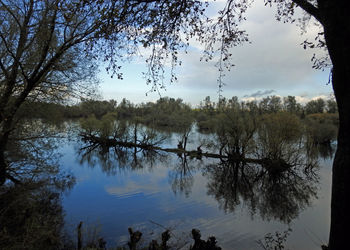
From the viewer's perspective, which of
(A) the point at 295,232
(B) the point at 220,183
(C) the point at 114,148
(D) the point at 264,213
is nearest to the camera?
(A) the point at 295,232

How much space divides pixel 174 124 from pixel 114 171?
38151 millimetres

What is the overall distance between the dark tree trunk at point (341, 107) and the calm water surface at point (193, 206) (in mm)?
7122

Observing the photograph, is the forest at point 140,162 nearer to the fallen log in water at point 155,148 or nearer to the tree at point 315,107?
the fallen log in water at point 155,148

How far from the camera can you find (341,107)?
6.80ft

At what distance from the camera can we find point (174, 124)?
57.7 meters

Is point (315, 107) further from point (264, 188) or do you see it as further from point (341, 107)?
point (341, 107)

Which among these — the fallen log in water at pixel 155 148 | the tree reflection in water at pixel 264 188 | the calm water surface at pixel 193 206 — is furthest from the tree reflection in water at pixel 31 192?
the fallen log in water at pixel 155 148

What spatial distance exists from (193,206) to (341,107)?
1115cm

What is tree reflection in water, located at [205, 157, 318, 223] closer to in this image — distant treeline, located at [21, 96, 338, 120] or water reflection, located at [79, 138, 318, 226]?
water reflection, located at [79, 138, 318, 226]

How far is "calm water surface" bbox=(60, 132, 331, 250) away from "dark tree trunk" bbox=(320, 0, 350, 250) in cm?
712

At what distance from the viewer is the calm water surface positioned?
920 cm

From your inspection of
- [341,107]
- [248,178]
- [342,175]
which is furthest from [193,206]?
[341,107]

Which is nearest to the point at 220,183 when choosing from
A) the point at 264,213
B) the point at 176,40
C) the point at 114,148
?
the point at 264,213

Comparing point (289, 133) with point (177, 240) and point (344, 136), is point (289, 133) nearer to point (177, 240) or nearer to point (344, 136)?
point (177, 240)
